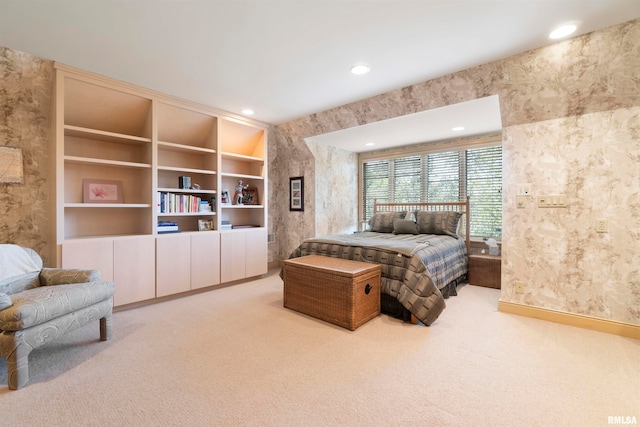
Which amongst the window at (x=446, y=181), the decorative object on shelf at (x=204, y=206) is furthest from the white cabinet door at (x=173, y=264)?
the window at (x=446, y=181)

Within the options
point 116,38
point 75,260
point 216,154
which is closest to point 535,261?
point 216,154

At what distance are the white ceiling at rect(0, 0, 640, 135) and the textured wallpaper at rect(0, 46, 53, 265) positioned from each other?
1.09ft

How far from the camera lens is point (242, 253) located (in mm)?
4223

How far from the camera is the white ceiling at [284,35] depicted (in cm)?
193

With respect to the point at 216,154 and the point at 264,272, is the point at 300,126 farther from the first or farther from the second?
the point at 264,272

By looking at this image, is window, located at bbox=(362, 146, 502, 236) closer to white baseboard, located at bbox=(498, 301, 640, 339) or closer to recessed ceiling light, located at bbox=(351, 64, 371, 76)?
white baseboard, located at bbox=(498, 301, 640, 339)

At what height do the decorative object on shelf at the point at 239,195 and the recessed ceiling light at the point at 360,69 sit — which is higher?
the recessed ceiling light at the point at 360,69

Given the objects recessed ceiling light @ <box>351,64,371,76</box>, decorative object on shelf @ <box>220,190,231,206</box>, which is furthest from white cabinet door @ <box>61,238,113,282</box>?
recessed ceiling light @ <box>351,64,371,76</box>

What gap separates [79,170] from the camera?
3201mm

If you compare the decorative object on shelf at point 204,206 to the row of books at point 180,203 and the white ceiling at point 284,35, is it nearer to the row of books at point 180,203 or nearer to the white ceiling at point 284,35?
the row of books at point 180,203

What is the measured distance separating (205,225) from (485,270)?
3.87m

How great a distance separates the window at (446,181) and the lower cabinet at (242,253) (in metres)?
2.35

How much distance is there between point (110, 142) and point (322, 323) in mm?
3202

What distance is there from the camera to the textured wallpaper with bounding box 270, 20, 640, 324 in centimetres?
236
